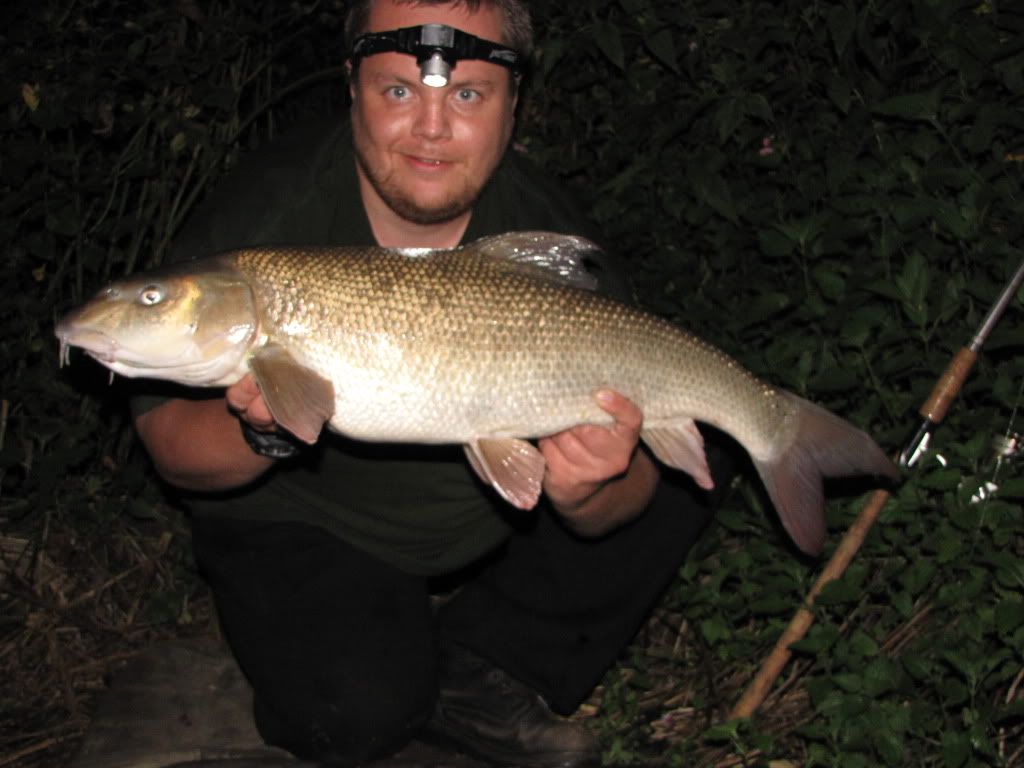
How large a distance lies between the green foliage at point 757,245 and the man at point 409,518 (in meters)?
0.30

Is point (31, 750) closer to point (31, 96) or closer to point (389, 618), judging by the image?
point (389, 618)

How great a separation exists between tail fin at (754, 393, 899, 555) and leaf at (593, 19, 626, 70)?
5.42ft

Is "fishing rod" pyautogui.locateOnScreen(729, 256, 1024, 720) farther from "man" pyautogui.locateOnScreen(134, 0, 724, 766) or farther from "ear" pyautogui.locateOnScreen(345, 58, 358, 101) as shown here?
"ear" pyautogui.locateOnScreen(345, 58, 358, 101)

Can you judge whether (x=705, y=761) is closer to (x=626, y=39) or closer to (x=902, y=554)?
(x=902, y=554)

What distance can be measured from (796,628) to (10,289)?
2.71 meters

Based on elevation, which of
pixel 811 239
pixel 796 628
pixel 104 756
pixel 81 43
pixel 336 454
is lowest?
pixel 104 756

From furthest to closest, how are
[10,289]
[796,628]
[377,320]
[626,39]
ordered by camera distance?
[626,39] < [10,289] < [796,628] < [377,320]

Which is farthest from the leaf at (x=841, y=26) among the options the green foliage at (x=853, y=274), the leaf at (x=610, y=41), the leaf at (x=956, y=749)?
the leaf at (x=956, y=749)

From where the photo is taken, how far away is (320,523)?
2967 millimetres

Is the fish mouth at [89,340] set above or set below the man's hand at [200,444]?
above

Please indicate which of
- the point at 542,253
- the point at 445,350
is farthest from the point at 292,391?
the point at 542,253

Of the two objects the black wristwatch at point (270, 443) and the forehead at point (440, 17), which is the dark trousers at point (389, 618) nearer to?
the black wristwatch at point (270, 443)

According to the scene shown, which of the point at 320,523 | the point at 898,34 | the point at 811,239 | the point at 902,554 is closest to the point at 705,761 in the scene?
the point at 902,554

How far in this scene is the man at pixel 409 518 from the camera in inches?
103
